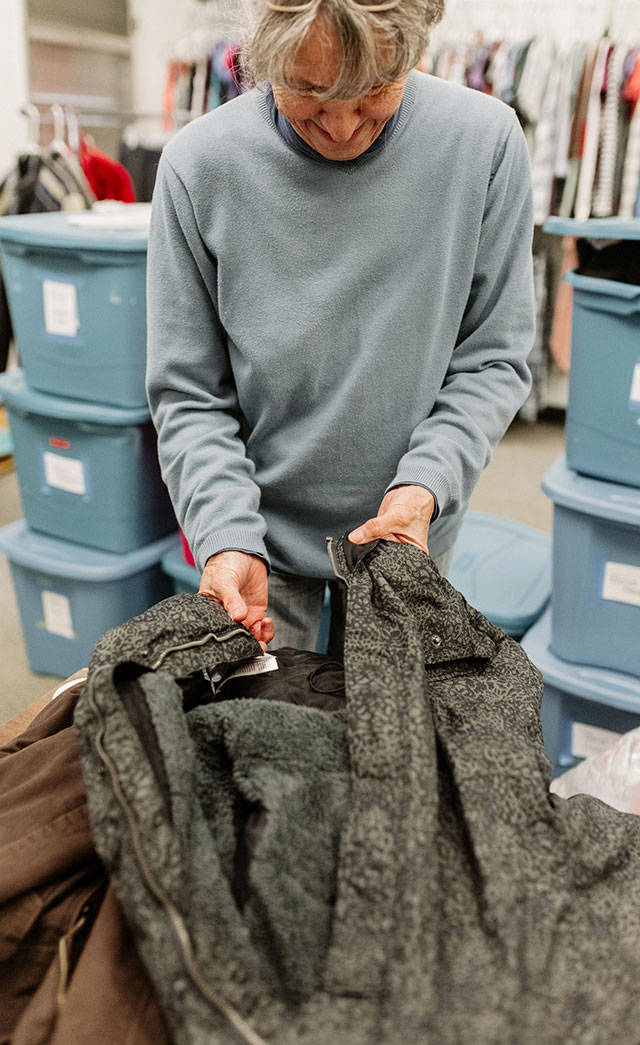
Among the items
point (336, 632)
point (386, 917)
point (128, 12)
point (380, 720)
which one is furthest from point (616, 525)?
point (128, 12)

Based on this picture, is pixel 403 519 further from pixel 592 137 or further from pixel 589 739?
pixel 592 137

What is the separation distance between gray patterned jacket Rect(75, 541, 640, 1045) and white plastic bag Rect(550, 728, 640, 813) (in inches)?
18.4

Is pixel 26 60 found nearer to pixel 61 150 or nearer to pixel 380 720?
pixel 61 150

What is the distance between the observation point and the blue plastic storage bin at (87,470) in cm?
189

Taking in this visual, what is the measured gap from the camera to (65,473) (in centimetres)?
198

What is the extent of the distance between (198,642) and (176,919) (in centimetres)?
27

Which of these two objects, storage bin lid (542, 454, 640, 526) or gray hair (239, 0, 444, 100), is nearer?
gray hair (239, 0, 444, 100)

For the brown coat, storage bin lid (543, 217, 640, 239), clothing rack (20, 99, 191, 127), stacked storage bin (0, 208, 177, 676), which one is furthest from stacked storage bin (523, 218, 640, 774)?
clothing rack (20, 99, 191, 127)

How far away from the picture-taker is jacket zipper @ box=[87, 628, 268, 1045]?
0.51m

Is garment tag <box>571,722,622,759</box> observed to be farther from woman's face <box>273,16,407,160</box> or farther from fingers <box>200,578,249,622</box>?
woman's face <box>273,16,407,160</box>

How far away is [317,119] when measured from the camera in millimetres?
847

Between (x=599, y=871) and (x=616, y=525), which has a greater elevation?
(x=599, y=871)

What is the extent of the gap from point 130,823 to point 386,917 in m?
0.18

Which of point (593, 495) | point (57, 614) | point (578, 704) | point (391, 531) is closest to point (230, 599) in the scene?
point (391, 531)
